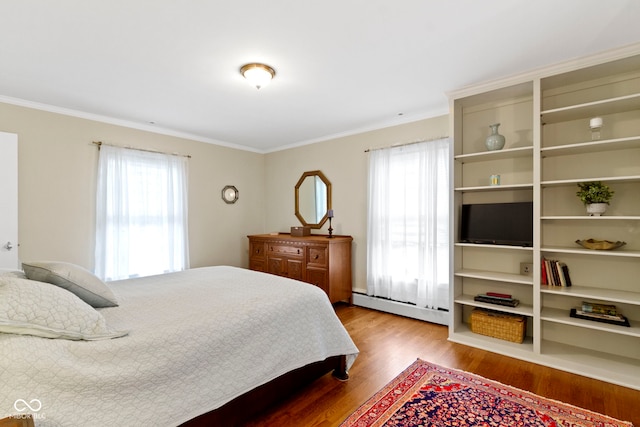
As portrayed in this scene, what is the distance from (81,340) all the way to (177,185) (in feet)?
10.5

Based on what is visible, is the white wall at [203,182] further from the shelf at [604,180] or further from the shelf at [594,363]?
the shelf at [594,363]

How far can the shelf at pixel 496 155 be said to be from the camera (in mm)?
2754

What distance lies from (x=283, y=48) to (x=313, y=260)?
2.60 meters

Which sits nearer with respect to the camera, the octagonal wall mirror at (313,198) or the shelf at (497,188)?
the shelf at (497,188)

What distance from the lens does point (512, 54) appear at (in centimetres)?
232

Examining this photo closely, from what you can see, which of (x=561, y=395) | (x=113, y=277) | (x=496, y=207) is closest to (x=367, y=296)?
(x=496, y=207)

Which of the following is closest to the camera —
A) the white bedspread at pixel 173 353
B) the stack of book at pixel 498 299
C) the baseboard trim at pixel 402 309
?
the white bedspread at pixel 173 353

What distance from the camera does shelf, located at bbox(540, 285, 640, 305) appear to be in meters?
2.28

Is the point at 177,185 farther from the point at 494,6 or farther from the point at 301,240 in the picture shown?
the point at 494,6

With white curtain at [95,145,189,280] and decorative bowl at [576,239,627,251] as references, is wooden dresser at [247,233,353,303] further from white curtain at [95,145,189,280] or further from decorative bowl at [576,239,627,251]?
decorative bowl at [576,239,627,251]

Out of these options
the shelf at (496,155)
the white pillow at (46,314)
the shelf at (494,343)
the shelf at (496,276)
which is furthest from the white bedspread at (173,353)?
the shelf at (496,155)

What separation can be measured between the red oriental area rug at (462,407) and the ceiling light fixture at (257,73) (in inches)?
100

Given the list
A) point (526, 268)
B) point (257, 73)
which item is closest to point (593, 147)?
point (526, 268)

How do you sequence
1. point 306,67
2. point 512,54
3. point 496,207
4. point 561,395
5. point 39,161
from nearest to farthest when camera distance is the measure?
point 561,395
point 512,54
point 306,67
point 496,207
point 39,161
